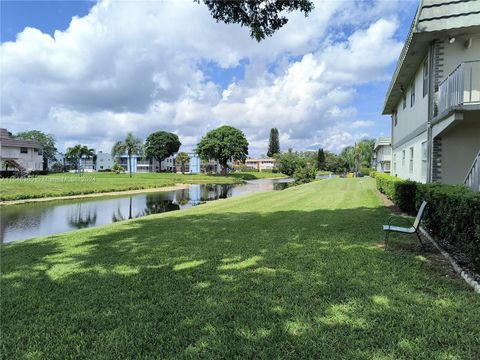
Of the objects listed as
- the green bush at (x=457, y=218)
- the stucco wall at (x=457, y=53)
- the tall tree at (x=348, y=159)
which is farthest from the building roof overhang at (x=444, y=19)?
the tall tree at (x=348, y=159)

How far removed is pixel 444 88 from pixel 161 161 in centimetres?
9456

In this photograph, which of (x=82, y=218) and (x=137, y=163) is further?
(x=137, y=163)

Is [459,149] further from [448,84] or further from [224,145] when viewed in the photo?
[224,145]

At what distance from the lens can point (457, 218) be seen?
17.7ft

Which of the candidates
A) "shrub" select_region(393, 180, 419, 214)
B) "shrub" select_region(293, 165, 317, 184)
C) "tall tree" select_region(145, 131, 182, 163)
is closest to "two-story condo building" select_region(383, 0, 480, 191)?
"shrub" select_region(393, 180, 419, 214)

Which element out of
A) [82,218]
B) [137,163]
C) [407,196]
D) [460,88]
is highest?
[460,88]

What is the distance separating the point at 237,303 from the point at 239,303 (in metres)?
0.02

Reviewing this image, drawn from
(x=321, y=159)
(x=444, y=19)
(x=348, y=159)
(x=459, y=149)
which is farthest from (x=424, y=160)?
(x=321, y=159)

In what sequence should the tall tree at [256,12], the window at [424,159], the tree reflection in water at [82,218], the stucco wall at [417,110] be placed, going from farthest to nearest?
the tree reflection in water at [82,218] → the stucco wall at [417,110] → the window at [424,159] → the tall tree at [256,12]

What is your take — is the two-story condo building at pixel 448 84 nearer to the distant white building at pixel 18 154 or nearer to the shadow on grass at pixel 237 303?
the shadow on grass at pixel 237 303

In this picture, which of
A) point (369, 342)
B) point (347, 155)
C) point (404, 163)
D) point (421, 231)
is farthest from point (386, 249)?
point (347, 155)

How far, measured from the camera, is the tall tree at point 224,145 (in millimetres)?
72062

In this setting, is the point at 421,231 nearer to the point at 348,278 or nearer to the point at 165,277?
the point at 348,278

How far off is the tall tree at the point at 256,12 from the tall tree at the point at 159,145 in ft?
282
